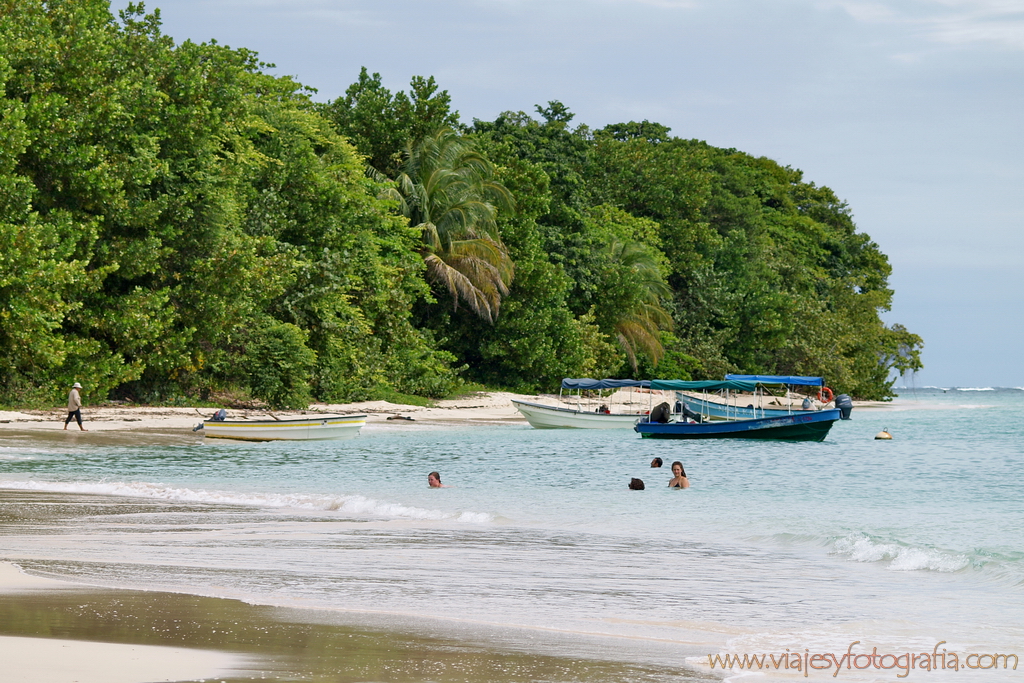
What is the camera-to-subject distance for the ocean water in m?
8.26

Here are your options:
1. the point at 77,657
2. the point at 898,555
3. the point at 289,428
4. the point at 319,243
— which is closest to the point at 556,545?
the point at 898,555

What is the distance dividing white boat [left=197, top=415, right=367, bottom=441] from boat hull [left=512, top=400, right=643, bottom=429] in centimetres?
1049

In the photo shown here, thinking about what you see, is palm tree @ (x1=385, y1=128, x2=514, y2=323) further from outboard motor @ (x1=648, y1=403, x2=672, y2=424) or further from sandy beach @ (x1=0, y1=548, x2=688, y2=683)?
sandy beach @ (x1=0, y1=548, x2=688, y2=683)

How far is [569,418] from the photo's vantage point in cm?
4012

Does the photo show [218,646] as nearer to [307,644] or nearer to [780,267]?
[307,644]

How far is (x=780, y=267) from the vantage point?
76.8 metres

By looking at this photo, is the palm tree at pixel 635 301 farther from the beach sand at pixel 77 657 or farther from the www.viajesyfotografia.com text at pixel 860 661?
the beach sand at pixel 77 657

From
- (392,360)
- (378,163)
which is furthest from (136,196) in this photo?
(378,163)

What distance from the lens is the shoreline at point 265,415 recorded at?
94.3ft

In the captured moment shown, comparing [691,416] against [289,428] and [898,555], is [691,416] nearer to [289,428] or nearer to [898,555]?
[289,428]

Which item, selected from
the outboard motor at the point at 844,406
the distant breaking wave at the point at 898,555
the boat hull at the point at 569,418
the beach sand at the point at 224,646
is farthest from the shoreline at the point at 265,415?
the beach sand at the point at 224,646

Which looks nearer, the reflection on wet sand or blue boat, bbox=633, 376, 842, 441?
the reflection on wet sand

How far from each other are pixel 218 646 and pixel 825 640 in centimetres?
436

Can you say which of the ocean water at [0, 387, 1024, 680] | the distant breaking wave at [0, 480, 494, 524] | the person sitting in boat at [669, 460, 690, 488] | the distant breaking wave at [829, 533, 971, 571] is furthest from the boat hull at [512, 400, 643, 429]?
the distant breaking wave at [829, 533, 971, 571]
